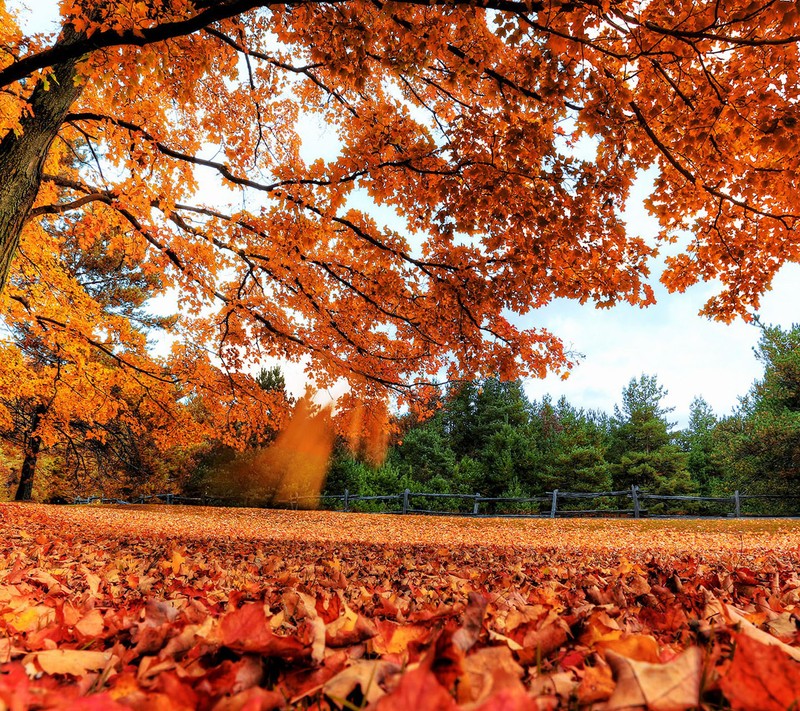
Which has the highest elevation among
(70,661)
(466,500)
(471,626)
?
(471,626)

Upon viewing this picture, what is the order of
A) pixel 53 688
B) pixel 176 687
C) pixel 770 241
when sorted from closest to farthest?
pixel 176 687
pixel 53 688
pixel 770 241

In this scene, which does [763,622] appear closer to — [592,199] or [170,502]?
[592,199]

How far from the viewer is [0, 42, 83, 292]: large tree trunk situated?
4.39m

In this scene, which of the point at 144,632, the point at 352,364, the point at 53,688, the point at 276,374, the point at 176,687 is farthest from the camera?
the point at 276,374

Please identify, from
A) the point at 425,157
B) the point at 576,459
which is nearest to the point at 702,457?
the point at 576,459

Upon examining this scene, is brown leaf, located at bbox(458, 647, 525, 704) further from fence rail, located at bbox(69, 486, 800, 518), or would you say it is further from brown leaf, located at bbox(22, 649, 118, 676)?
fence rail, located at bbox(69, 486, 800, 518)

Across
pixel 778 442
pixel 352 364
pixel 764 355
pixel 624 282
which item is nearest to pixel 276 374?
pixel 352 364

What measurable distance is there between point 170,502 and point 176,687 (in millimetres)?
29926

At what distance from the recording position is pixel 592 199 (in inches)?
158

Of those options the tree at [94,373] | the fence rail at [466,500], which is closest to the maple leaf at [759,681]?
the tree at [94,373]

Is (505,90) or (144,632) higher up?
(505,90)

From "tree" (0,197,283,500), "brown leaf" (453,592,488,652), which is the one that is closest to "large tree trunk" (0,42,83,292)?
"tree" (0,197,283,500)

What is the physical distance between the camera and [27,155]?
14.8 feet

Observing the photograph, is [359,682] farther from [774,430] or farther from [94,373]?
[774,430]
